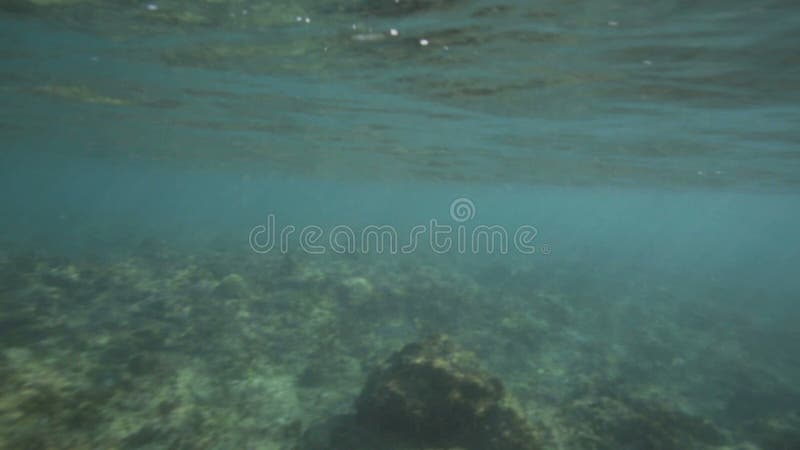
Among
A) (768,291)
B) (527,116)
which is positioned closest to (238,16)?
(527,116)

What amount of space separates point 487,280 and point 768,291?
27685 millimetres

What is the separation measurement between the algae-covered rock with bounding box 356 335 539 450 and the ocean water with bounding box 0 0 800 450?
0.86 ft

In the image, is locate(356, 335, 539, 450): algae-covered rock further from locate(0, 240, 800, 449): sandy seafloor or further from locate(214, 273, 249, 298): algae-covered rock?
locate(214, 273, 249, 298): algae-covered rock

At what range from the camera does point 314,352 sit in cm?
1372

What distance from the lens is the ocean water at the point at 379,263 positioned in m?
9.33

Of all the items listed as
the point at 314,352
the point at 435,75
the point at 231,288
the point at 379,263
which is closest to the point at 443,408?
the point at 314,352

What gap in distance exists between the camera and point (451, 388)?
8.27m

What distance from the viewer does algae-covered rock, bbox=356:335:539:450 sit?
318 inches

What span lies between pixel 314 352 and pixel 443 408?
662cm

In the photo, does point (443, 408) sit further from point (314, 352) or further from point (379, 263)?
point (379, 263)

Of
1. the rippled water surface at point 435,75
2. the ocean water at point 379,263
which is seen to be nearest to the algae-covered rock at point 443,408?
the ocean water at point 379,263

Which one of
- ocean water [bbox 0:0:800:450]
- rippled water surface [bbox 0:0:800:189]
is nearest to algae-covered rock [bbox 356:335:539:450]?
ocean water [bbox 0:0:800:450]

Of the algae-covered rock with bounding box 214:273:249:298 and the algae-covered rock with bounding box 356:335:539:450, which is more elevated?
the algae-covered rock with bounding box 214:273:249:298

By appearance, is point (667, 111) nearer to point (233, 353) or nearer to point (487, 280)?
point (487, 280)
